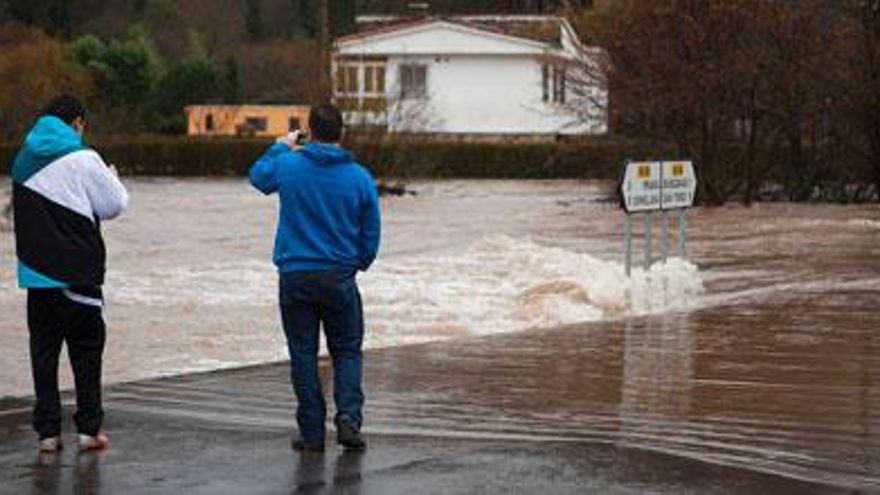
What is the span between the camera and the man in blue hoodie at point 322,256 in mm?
8625

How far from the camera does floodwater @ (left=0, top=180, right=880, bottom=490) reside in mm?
9719

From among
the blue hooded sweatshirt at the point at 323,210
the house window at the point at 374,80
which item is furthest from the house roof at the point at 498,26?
the blue hooded sweatshirt at the point at 323,210

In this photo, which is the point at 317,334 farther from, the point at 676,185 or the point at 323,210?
the point at 676,185

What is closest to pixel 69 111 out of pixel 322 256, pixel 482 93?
pixel 322 256

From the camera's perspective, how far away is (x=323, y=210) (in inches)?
340

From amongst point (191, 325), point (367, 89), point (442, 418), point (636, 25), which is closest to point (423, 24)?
point (367, 89)

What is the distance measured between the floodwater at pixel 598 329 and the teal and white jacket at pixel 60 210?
2.06 meters

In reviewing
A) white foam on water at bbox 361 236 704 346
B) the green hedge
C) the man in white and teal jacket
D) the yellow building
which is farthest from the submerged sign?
the yellow building

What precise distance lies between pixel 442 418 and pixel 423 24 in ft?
228

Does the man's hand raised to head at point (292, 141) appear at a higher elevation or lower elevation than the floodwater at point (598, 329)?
higher

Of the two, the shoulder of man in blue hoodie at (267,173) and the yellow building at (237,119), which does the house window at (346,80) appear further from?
the shoulder of man in blue hoodie at (267,173)

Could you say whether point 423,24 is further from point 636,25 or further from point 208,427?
point 208,427

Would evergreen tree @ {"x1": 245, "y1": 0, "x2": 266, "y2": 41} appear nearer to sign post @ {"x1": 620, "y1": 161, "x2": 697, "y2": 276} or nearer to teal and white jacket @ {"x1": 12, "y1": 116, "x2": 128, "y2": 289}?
sign post @ {"x1": 620, "y1": 161, "x2": 697, "y2": 276}

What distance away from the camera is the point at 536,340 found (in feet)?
45.8
